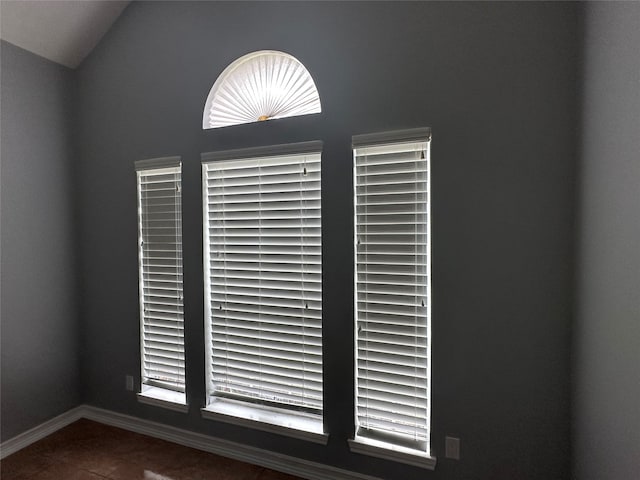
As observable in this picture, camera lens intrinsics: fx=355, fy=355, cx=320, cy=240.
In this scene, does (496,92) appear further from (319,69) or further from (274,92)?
(274,92)

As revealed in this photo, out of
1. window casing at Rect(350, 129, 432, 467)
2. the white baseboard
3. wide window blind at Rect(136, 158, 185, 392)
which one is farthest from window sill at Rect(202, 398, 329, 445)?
wide window blind at Rect(136, 158, 185, 392)

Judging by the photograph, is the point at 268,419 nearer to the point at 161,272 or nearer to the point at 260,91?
the point at 161,272

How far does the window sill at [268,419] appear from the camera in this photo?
2.18 meters

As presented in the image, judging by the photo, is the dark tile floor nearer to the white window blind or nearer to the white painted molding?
the white painted molding

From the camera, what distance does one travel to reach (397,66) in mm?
1931

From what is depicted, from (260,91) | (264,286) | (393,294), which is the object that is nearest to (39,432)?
(264,286)

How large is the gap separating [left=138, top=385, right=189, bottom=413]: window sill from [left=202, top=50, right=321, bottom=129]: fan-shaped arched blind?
6.50 feet

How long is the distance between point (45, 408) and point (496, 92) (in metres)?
3.74

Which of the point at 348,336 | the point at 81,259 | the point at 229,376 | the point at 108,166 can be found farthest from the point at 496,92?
the point at 81,259

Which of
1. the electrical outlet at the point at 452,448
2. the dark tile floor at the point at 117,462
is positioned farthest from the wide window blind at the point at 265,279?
the electrical outlet at the point at 452,448

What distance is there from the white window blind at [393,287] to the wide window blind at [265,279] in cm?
29

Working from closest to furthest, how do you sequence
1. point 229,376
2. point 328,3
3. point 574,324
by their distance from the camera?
point 574,324, point 328,3, point 229,376

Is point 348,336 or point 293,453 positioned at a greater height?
point 348,336

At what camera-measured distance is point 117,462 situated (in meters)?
2.37
